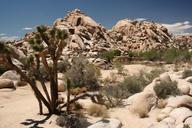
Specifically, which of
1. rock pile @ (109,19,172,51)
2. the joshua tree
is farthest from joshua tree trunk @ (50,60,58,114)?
rock pile @ (109,19,172,51)

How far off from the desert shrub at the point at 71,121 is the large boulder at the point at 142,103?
2.63 m

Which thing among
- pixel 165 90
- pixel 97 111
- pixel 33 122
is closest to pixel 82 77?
pixel 165 90

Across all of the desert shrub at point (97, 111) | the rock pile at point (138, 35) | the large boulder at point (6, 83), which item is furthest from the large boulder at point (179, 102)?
the rock pile at point (138, 35)

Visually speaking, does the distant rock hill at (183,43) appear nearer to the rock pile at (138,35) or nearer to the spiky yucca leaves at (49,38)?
the rock pile at (138,35)

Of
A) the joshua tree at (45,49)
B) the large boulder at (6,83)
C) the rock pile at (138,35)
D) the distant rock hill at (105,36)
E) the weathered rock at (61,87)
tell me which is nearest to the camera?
the joshua tree at (45,49)

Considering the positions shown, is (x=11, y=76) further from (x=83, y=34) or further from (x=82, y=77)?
(x=83, y=34)

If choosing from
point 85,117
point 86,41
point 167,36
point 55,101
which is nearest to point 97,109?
point 85,117

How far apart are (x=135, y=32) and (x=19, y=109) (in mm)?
65637

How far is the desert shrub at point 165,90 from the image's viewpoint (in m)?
16.0

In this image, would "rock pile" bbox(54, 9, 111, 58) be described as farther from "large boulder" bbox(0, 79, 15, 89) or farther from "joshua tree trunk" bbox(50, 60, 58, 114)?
"joshua tree trunk" bbox(50, 60, 58, 114)

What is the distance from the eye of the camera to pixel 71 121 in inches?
505

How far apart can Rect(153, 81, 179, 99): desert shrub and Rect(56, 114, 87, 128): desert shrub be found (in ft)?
15.2

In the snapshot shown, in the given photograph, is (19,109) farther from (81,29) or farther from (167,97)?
(81,29)

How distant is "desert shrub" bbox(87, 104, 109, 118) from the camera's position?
553 inches
